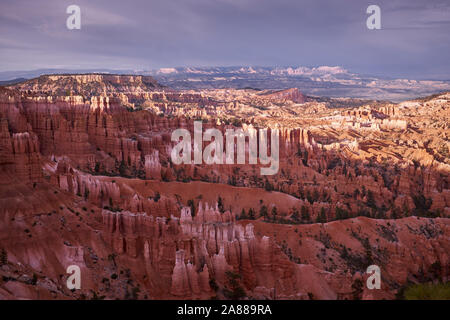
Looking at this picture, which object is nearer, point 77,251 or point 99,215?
point 77,251

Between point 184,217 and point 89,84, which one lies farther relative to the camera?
point 89,84

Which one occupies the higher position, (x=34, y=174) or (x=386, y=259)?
(x=34, y=174)

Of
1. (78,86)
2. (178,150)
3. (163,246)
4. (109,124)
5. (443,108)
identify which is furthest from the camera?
(78,86)

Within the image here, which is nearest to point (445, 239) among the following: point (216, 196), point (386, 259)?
point (386, 259)

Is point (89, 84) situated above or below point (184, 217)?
→ above

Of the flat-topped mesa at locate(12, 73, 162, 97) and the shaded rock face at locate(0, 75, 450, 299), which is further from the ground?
the flat-topped mesa at locate(12, 73, 162, 97)
